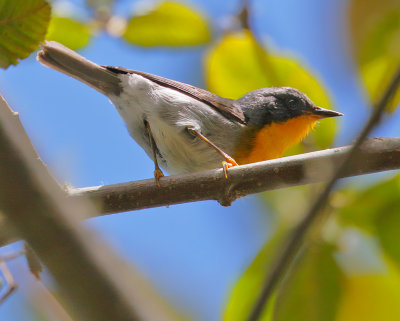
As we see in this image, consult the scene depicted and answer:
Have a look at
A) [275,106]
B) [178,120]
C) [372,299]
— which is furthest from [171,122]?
[372,299]

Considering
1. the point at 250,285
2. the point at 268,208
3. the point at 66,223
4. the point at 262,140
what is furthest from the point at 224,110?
the point at 66,223

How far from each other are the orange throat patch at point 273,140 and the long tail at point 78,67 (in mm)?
1222

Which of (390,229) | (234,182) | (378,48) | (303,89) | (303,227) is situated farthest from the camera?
(303,89)

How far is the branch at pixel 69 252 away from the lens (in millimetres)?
1218

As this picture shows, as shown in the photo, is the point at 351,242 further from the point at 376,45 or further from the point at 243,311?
the point at 376,45

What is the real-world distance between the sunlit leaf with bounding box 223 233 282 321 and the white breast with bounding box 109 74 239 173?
164cm

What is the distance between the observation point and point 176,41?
148 inches

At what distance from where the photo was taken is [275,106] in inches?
191

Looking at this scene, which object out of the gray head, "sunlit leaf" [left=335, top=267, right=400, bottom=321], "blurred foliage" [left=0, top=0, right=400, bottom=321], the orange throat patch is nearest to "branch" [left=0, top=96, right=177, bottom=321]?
"blurred foliage" [left=0, top=0, right=400, bottom=321]

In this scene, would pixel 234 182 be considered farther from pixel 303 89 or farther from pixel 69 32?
pixel 69 32

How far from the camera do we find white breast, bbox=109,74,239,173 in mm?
4184

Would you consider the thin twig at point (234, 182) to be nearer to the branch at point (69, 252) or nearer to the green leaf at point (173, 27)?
the branch at point (69, 252)

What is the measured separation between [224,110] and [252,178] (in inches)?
68.3

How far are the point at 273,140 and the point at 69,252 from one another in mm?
3352
